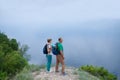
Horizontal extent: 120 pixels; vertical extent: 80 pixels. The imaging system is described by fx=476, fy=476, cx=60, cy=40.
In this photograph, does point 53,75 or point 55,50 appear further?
point 53,75

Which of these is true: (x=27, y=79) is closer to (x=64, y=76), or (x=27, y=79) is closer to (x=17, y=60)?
(x=64, y=76)

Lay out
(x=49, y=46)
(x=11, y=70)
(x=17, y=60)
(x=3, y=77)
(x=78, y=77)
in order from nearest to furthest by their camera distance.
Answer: (x=49, y=46), (x=78, y=77), (x=3, y=77), (x=11, y=70), (x=17, y=60)

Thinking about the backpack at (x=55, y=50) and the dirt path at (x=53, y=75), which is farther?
the dirt path at (x=53, y=75)

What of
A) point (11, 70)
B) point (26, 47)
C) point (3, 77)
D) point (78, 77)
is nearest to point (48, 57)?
point (78, 77)

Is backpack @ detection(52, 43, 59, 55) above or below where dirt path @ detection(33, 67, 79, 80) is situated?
above

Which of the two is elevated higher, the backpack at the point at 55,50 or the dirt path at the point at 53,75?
the backpack at the point at 55,50

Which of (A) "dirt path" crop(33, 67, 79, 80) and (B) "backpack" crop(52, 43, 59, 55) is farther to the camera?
(A) "dirt path" crop(33, 67, 79, 80)

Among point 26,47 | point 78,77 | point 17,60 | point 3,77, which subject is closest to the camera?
point 78,77

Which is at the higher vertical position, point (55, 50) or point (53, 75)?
point (55, 50)

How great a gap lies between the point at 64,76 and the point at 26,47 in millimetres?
44564

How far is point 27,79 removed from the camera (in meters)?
23.2

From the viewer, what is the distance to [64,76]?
23156mm

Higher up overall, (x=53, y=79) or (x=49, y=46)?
(x=49, y=46)

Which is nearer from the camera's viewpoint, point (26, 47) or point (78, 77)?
point (78, 77)
